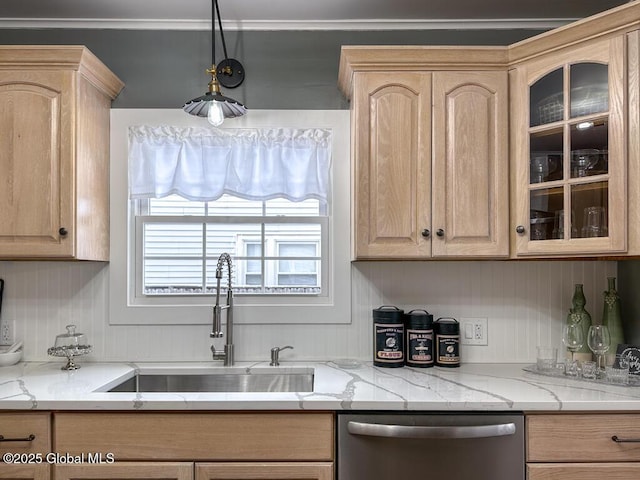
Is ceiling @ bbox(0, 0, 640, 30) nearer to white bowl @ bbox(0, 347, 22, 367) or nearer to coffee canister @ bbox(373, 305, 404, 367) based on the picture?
coffee canister @ bbox(373, 305, 404, 367)

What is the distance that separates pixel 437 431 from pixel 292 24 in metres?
1.86

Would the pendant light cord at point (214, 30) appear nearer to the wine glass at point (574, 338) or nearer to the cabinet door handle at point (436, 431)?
the cabinet door handle at point (436, 431)

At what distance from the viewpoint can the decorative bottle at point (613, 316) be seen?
218cm

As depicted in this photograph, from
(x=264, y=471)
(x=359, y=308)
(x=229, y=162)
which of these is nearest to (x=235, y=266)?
(x=229, y=162)

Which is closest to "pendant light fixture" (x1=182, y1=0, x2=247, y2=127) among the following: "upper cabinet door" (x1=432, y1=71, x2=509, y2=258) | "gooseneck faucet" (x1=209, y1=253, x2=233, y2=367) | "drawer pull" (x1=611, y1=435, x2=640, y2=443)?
"gooseneck faucet" (x1=209, y1=253, x2=233, y2=367)

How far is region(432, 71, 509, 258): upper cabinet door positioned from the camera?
2053 millimetres

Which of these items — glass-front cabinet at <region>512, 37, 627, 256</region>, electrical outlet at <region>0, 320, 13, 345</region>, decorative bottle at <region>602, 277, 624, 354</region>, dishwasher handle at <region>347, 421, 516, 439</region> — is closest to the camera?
dishwasher handle at <region>347, 421, 516, 439</region>

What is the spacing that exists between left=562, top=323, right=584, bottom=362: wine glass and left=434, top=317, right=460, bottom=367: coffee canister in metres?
0.47

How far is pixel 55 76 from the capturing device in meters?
2.04

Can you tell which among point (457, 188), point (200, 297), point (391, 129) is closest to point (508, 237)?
point (457, 188)

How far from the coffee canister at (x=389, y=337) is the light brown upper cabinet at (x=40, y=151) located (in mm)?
1286

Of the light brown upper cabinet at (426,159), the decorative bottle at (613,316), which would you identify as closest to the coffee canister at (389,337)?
the light brown upper cabinet at (426,159)

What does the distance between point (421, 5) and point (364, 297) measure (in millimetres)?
1329

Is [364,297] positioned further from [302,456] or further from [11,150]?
[11,150]
